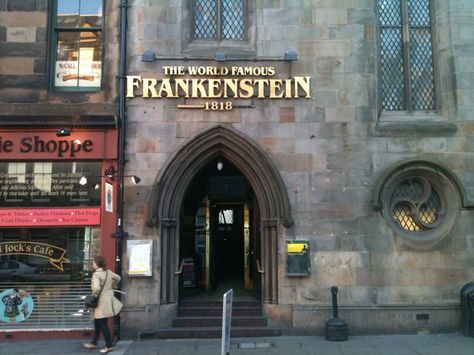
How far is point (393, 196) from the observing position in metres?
9.91

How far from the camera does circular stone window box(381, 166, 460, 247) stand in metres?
9.66

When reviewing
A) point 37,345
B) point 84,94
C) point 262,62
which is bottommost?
point 37,345

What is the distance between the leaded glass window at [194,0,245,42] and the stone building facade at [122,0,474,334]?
0.21 metres

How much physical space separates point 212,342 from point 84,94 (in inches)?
224

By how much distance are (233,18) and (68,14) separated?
3614mm

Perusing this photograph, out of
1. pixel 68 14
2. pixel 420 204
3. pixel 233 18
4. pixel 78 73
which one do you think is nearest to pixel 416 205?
pixel 420 204

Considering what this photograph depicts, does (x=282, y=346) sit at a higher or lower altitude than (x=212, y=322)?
lower

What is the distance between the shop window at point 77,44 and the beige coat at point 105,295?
13.8ft

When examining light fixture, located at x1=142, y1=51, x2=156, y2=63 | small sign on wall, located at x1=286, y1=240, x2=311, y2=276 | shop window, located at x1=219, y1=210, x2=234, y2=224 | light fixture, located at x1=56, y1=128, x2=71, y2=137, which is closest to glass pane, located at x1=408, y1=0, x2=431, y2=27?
small sign on wall, located at x1=286, y1=240, x2=311, y2=276

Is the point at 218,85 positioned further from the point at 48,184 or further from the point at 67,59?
the point at 48,184

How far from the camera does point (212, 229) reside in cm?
1222

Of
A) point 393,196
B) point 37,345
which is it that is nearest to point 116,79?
point 37,345

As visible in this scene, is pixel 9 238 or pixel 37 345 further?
pixel 9 238

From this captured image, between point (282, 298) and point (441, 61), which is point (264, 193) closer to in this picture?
point (282, 298)
